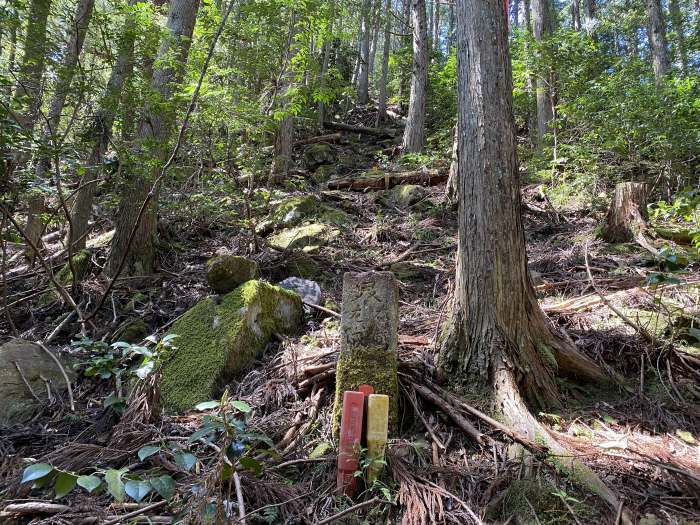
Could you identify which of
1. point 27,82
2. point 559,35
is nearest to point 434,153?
point 559,35

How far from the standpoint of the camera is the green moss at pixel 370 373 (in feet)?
9.37

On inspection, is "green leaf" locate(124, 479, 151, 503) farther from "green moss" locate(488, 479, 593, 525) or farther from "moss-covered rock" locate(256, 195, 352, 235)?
"moss-covered rock" locate(256, 195, 352, 235)

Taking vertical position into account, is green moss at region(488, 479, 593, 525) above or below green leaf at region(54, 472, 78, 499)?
below

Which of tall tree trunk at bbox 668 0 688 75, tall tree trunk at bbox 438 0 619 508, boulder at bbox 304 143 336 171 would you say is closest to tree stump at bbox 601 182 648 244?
tall tree trunk at bbox 438 0 619 508

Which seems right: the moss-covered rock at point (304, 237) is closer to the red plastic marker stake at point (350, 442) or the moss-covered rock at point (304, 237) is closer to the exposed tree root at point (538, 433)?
the exposed tree root at point (538, 433)

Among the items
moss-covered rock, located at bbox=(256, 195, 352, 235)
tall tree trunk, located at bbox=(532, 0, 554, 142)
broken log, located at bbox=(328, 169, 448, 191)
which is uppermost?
tall tree trunk, located at bbox=(532, 0, 554, 142)

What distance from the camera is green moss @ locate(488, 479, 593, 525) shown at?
2.25 meters

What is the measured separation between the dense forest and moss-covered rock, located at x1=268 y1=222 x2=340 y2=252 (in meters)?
0.08

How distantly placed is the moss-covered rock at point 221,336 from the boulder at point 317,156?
8.64 m

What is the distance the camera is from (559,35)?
8750 mm

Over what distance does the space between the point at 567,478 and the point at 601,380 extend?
1.31 metres

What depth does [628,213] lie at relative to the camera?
5.95m

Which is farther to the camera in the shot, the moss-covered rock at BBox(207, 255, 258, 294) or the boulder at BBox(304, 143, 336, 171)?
the boulder at BBox(304, 143, 336, 171)

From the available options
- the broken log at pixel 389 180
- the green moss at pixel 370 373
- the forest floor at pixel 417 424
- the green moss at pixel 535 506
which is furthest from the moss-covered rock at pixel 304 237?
the green moss at pixel 535 506
